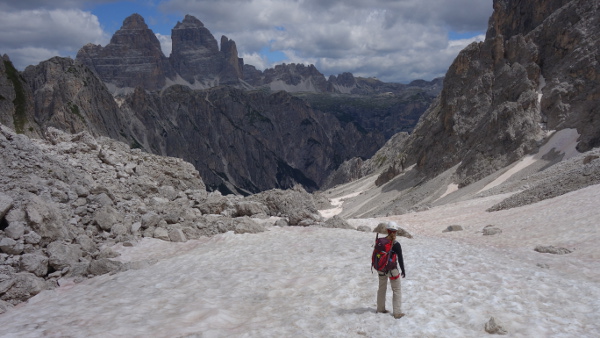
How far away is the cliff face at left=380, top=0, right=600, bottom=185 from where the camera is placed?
57094 mm

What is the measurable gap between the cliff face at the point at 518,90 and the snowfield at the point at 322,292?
40.0m

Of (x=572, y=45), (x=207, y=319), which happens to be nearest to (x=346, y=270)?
(x=207, y=319)

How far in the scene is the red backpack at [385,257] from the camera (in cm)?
988

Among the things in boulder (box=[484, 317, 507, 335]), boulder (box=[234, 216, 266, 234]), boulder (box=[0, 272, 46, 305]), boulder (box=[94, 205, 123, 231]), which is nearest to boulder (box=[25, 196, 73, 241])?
boulder (box=[94, 205, 123, 231])

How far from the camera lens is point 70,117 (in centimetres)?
13025

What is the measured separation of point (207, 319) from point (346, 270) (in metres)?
5.48

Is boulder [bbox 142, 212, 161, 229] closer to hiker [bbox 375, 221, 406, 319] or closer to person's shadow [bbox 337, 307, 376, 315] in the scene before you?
person's shadow [bbox 337, 307, 376, 315]

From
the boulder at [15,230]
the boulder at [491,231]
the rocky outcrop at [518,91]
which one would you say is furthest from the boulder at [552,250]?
the rocky outcrop at [518,91]

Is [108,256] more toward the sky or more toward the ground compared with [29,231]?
more toward the ground

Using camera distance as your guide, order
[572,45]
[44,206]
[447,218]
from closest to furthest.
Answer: [44,206] < [447,218] < [572,45]

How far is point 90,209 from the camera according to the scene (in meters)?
19.8

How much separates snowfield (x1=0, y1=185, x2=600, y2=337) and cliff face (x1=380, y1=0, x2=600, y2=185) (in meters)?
40.0

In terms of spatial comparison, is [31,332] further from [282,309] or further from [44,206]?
[44,206]

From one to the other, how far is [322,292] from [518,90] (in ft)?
208
